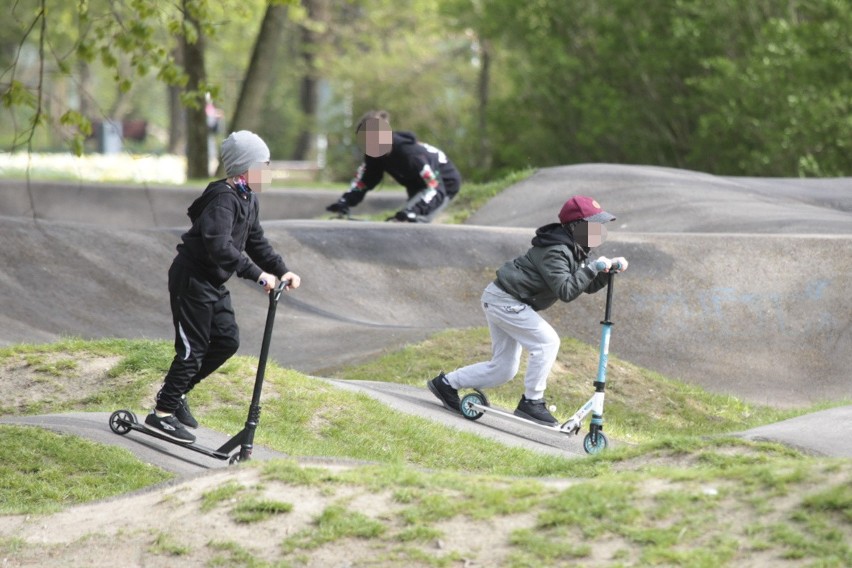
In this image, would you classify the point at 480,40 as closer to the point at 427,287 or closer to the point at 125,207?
the point at 125,207

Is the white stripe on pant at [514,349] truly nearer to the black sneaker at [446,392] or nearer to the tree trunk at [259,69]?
the black sneaker at [446,392]

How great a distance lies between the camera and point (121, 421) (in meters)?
7.18

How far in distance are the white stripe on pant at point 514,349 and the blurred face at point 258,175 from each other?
2.10 metres

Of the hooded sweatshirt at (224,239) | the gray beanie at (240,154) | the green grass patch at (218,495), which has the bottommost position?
the green grass patch at (218,495)

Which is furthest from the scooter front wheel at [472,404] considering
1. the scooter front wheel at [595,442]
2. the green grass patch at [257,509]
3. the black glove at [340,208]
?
the black glove at [340,208]

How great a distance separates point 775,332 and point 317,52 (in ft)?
103

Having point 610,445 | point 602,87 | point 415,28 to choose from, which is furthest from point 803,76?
point 415,28

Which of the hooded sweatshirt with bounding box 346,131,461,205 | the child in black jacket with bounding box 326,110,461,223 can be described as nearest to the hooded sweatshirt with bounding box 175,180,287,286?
the child in black jacket with bounding box 326,110,461,223

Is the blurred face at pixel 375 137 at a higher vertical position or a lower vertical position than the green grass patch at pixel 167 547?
higher

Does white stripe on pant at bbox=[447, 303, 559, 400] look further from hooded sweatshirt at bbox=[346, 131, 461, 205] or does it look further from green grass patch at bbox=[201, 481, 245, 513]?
hooded sweatshirt at bbox=[346, 131, 461, 205]

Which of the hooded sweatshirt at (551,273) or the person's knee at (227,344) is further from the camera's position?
the hooded sweatshirt at (551,273)

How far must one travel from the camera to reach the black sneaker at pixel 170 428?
7000mm

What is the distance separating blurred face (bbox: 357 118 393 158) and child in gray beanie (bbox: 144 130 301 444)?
700cm

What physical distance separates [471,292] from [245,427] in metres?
7.48
